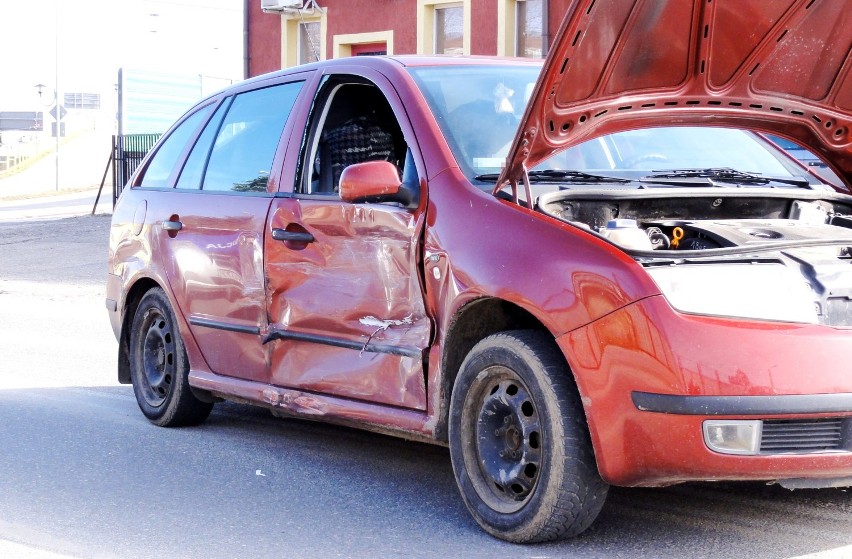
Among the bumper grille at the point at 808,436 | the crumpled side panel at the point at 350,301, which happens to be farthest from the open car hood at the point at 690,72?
the bumper grille at the point at 808,436

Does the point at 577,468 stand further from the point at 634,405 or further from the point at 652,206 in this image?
the point at 652,206

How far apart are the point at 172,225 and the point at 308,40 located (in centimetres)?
1799

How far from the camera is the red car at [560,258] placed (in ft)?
14.0

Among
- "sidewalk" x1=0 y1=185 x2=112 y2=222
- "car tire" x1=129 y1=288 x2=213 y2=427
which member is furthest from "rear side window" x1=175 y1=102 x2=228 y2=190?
"sidewalk" x1=0 y1=185 x2=112 y2=222

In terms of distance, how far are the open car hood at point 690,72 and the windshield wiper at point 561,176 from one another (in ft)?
0.81

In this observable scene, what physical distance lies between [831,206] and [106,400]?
14.8 feet

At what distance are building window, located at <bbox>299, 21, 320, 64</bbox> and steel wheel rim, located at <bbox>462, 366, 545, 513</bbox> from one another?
1945 centimetres

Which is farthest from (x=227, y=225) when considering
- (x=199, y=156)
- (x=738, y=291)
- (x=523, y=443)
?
(x=738, y=291)

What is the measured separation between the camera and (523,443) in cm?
469

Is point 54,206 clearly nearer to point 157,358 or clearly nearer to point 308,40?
point 308,40

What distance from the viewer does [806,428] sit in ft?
14.1

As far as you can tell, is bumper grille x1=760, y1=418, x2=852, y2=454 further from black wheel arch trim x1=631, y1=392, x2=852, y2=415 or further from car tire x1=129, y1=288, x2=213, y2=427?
car tire x1=129, y1=288, x2=213, y2=427

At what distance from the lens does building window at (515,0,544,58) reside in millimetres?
20172

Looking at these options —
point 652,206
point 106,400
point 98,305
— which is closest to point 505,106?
point 652,206
